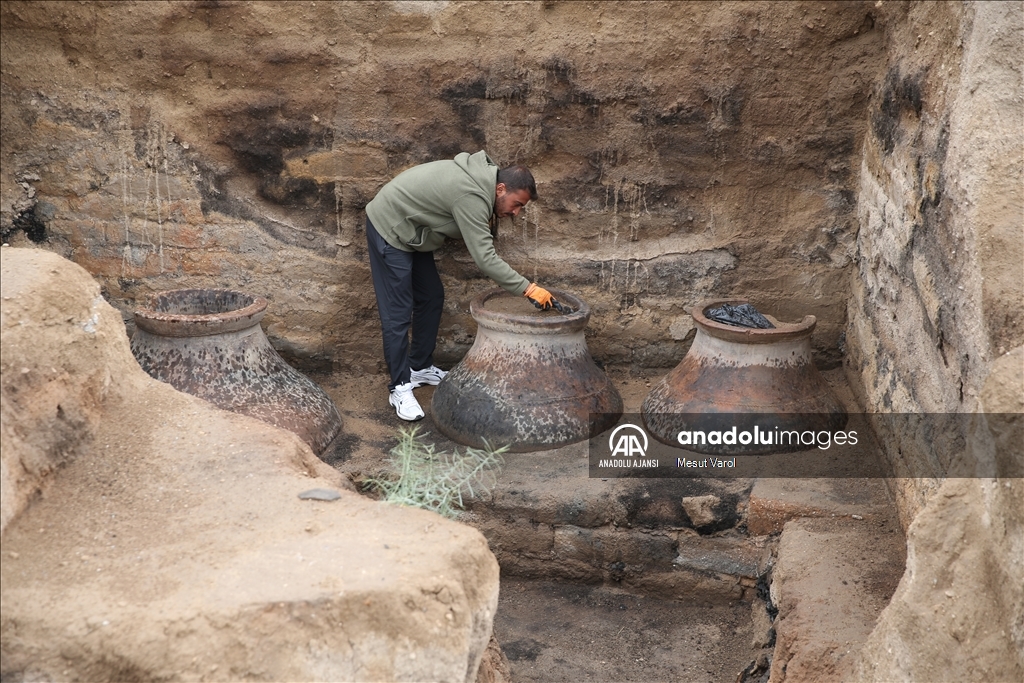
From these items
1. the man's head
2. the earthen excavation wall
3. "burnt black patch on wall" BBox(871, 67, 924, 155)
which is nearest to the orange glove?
the man's head

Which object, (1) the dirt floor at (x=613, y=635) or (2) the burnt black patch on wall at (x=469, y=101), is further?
(2) the burnt black patch on wall at (x=469, y=101)

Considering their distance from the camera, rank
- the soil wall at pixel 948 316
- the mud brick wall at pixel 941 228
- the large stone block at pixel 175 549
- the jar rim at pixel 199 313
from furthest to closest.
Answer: the jar rim at pixel 199 313 < the mud brick wall at pixel 941 228 < the soil wall at pixel 948 316 < the large stone block at pixel 175 549

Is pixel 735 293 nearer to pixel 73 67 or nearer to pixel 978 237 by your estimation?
pixel 978 237

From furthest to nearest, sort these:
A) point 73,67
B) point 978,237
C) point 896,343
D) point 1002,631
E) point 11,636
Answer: point 73,67
point 896,343
point 978,237
point 1002,631
point 11,636

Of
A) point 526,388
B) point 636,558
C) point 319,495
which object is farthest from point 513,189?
point 319,495

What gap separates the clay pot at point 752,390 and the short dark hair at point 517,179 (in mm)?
981

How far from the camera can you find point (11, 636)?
1.95 meters

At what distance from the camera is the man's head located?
168 inches

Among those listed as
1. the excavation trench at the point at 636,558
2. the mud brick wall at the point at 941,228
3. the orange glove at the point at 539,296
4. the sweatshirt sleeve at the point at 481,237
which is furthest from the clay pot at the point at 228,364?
the mud brick wall at the point at 941,228

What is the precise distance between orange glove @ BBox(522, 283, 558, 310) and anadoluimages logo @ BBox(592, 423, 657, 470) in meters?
0.68

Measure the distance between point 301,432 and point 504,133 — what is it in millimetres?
1729

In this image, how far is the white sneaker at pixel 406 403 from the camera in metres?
4.63

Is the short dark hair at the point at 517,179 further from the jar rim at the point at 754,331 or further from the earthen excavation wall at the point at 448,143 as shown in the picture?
the jar rim at the point at 754,331

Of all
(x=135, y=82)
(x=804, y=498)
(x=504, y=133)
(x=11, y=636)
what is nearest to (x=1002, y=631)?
(x=804, y=498)
